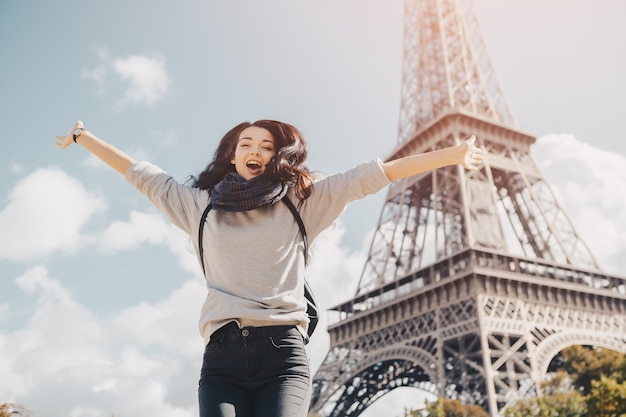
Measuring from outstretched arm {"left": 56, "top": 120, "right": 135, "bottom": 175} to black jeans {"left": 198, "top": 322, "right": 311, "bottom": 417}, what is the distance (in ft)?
3.14

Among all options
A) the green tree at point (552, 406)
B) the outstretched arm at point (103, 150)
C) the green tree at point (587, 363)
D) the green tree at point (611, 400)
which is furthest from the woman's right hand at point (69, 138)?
the green tree at point (587, 363)

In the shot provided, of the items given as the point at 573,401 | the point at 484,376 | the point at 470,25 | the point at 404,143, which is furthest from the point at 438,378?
the point at 470,25

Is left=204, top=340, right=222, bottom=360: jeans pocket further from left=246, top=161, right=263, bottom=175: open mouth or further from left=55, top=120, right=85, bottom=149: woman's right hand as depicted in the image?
left=55, top=120, right=85, bottom=149: woman's right hand

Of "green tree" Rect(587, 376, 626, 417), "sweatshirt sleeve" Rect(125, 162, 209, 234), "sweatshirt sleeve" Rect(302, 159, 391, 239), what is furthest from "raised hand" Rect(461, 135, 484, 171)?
"green tree" Rect(587, 376, 626, 417)

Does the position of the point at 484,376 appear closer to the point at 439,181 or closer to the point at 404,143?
the point at 439,181

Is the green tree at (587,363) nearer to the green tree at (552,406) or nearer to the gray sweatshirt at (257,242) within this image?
the green tree at (552,406)

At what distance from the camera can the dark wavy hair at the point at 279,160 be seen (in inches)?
107

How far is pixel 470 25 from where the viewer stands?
43.1 metres

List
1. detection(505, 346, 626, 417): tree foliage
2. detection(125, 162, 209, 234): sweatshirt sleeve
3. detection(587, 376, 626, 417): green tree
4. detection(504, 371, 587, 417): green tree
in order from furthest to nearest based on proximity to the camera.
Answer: detection(504, 371, 587, 417): green tree
detection(505, 346, 626, 417): tree foliage
detection(587, 376, 626, 417): green tree
detection(125, 162, 209, 234): sweatshirt sleeve

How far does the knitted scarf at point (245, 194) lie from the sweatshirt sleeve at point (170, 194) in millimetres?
159

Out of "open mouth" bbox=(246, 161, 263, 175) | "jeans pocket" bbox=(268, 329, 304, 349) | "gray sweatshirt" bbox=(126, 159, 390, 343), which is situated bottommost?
"jeans pocket" bbox=(268, 329, 304, 349)

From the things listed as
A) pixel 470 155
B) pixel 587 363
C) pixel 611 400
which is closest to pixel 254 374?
pixel 470 155

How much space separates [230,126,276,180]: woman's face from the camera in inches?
110

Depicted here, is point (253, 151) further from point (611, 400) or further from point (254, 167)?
point (611, 400)
